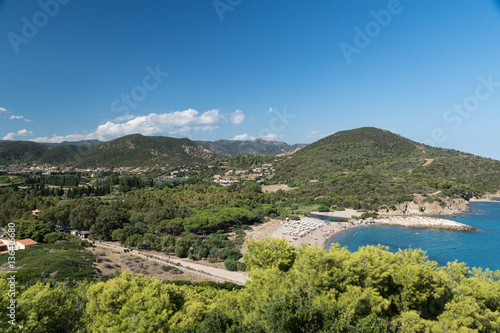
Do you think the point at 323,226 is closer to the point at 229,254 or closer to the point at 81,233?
the point at 229,254

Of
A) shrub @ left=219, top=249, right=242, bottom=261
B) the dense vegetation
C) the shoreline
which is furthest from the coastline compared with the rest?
the dense vegetation

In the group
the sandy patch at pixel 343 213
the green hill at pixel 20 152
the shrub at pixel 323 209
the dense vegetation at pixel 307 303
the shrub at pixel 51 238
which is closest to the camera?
the dense vegetation at pixel 307 303

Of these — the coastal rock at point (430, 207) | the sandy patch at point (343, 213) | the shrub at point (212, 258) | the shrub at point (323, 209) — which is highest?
the coastal rock at point (430, 207)

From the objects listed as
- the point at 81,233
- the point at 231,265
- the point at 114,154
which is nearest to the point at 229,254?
the point at 231,265

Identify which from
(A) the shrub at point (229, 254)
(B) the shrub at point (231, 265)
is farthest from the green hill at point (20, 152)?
(B) the shrub at point (231, 265)

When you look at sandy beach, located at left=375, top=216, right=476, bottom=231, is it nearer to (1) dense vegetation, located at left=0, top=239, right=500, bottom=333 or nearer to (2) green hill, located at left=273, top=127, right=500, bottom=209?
(2) green hill, located at left=273, top=127, right=500, bottom=209

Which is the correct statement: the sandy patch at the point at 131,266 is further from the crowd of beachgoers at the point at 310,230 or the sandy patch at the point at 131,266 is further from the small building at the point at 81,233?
the crowd of beachgoers at the point at 310,230
